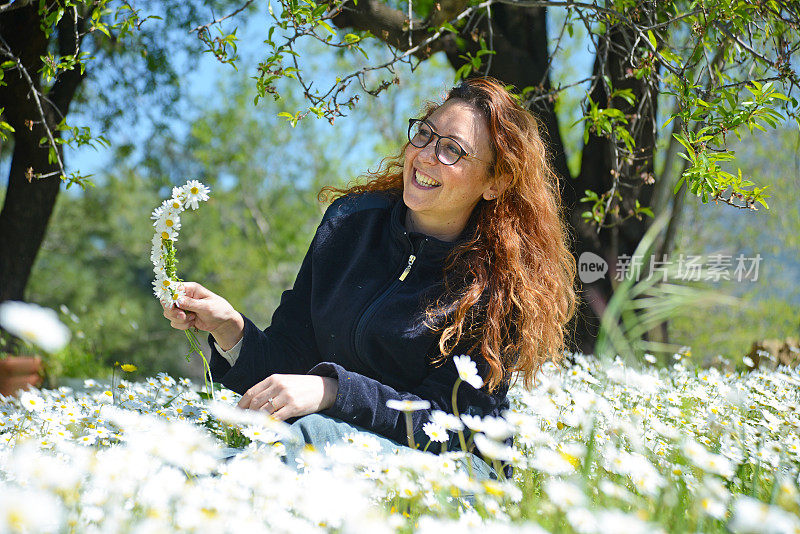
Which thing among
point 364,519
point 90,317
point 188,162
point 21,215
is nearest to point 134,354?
point 90,317

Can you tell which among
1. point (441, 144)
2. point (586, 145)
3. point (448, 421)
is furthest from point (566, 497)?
point (586, 145)

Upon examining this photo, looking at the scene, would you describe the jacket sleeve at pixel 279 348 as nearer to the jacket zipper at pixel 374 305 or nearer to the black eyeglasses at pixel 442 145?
the jacket zipper at pixel 374 305

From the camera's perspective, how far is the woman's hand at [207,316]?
8.03 ft

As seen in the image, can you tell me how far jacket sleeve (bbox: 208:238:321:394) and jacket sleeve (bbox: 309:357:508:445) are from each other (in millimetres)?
385

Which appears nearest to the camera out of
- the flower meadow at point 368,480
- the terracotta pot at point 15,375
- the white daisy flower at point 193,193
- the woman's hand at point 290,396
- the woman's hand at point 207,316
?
the flower meadow at point 368,480

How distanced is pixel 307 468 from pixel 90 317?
32.7 ft

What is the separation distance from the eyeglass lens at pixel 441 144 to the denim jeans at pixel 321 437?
1.05m

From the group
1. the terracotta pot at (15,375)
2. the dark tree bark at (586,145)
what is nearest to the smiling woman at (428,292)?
the dark tree bark at (586,145)

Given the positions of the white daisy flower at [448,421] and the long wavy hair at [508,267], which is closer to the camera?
the white daisy flower at [448,421]

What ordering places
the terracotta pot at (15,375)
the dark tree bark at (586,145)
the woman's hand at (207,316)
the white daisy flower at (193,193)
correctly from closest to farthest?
1. the white daisy flower at (193,193)
2. the woman's hand at (207,316)
3. the terracotta pot at (15,375)
4. the dark tree bark at (586,145)

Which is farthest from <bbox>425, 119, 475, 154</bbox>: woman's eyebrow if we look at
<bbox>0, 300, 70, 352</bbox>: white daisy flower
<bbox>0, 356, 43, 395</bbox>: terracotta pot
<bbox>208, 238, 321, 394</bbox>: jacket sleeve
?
<bbox>0, 356, 43, 395</bbox>: terracotta pot

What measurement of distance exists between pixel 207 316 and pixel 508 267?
3.72 feet

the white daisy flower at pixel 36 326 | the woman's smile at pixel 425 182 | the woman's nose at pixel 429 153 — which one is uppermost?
the woman's nose at pixel 429 153

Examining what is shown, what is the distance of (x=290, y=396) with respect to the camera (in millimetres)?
2211
